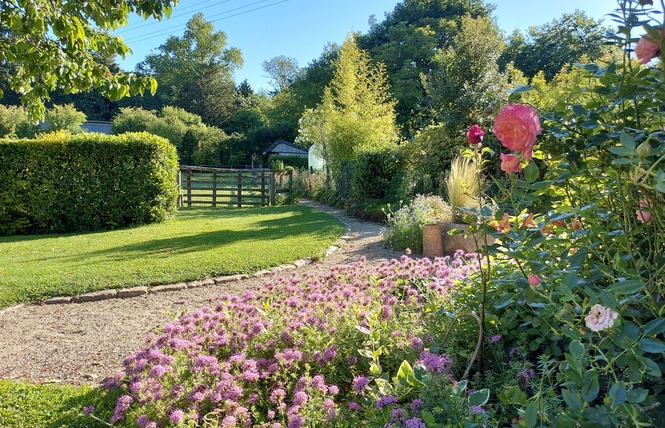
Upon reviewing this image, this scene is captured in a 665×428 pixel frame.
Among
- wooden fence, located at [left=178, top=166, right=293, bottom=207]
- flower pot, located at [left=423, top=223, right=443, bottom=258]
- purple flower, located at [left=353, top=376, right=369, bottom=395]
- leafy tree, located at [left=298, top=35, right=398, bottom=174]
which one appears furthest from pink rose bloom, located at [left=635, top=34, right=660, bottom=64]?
wooden fence, located at [left=178, top=166, right=293, bottom=207]

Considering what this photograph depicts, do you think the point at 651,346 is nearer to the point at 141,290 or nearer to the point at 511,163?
the point at 511,163

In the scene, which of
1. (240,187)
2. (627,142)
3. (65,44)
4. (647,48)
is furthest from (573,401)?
(240,187)

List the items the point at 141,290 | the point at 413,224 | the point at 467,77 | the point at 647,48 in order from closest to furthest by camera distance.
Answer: the point at 647,48, the point at 141,290, the point at 413,224, the point at 467,77

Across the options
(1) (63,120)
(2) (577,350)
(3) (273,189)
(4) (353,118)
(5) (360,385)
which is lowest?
(5) (360,385)

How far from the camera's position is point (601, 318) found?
30.1 inches

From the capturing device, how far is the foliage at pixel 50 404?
6.88 ft

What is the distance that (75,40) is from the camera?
310 cm

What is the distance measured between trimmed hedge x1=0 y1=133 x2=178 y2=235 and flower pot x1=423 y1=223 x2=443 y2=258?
6094mm

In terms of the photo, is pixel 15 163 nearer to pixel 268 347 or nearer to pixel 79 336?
pixel 79 336

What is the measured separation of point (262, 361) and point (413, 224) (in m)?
4.53

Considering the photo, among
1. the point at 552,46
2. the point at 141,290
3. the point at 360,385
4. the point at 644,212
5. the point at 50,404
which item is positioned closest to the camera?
the point at 644,212

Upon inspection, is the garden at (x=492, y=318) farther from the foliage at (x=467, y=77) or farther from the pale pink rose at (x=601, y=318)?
the foliage at (x=467, y=77)

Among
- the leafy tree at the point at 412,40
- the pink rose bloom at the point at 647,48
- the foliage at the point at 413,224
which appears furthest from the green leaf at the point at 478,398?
the leafy tree at the point at 412,40

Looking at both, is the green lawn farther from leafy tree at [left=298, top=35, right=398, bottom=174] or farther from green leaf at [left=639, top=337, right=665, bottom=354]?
leafy tree at [left=298, top=35, right=398, bottom=174]
